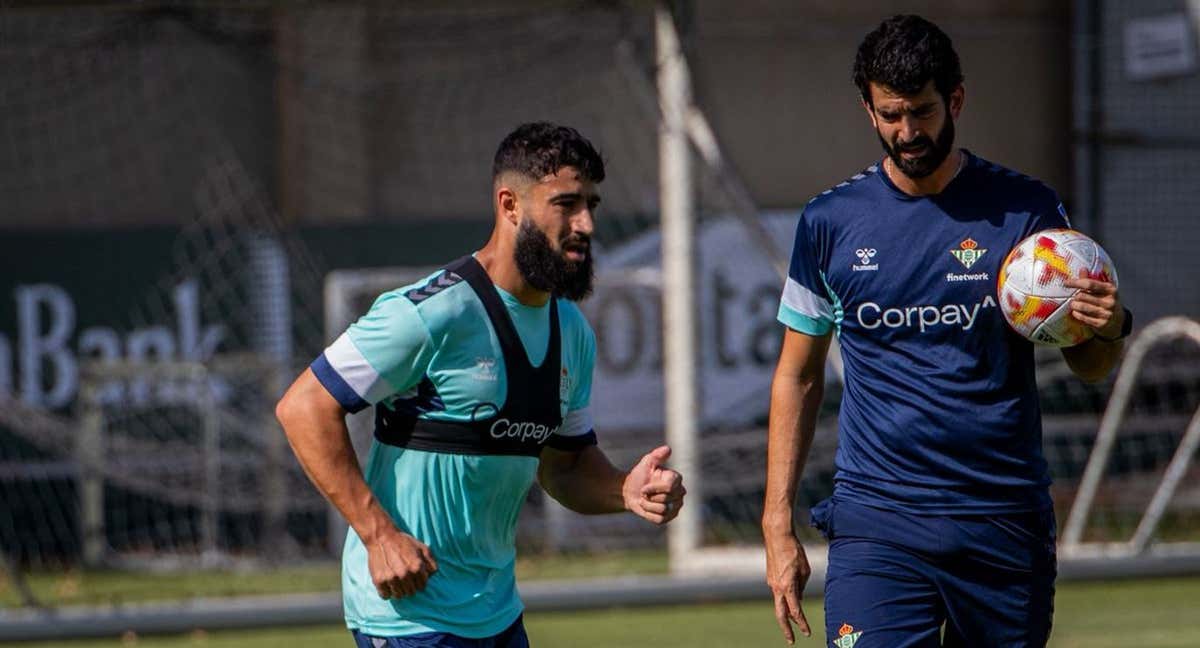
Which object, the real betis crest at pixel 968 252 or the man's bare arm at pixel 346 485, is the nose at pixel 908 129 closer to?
the real betis crest at pixel 968 252

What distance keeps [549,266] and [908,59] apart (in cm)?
106

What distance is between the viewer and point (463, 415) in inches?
184

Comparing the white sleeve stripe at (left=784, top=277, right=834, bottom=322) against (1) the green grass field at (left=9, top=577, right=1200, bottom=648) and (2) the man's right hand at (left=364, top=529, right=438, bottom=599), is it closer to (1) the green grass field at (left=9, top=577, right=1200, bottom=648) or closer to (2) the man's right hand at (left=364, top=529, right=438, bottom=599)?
(2) the man's right hand at (left=364, top=529, right=438, bottom=599)

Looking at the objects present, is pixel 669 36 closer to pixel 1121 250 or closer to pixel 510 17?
pixel 510 17

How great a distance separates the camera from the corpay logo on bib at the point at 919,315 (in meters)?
4.62

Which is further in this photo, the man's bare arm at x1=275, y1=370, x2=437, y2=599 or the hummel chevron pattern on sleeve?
the hummel chevron pattern on sleeve

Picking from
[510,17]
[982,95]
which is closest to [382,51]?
[510,17]

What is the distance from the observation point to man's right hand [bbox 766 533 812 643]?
470 centimetres

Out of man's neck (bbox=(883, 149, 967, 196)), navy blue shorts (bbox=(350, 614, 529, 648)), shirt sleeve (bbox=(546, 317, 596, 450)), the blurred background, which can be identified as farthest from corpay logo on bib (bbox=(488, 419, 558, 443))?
the blurred background

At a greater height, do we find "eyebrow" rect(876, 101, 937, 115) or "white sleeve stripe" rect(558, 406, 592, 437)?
"eyebrow" rect(876, 101, 937, 115)

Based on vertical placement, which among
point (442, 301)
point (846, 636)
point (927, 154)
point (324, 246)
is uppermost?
point (927, 154)

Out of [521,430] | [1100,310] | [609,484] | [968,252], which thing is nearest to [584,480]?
[609,484]

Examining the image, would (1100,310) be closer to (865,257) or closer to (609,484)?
(865,257)

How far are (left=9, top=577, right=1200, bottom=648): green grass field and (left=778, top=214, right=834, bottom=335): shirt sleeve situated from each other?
14.5ft
